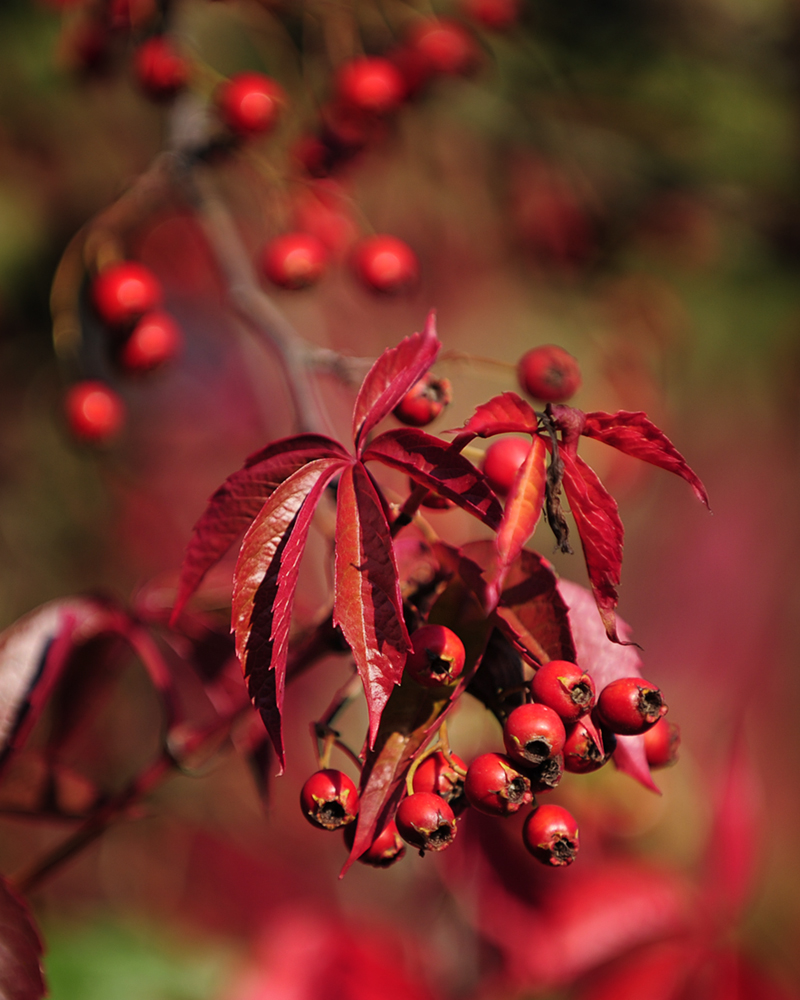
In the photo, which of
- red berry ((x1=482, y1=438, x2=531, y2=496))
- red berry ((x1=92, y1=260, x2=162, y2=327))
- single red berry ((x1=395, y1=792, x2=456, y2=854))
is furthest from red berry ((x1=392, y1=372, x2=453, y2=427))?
red berry ((x1=92, y1=260, x2=162, y2=327))

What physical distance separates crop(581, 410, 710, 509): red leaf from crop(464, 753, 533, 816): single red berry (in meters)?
0.20

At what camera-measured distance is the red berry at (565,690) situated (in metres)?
0.47

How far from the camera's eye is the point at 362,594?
1.59 ft

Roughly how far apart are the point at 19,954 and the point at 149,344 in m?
0.74

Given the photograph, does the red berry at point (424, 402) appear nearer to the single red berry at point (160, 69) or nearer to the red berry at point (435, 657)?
the red berry at point (435, 657)

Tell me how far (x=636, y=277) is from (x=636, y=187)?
0.84 feet

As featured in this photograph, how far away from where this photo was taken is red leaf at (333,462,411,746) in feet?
1.52

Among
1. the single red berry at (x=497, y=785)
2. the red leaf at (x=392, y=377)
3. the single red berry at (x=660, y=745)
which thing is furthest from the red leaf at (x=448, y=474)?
the single red berry at (x=660, y=745)

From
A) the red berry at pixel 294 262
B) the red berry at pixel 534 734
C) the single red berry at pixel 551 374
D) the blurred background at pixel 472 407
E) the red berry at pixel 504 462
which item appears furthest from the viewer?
the blurred background at pixel 472 407

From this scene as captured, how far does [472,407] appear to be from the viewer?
208 centimetres

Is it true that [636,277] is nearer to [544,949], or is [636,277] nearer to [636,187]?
[636,187]

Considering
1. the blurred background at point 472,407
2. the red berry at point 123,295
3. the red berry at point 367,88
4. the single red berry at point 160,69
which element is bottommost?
the blurred background at point 472,407

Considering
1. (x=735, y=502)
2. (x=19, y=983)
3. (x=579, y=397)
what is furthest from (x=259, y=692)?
(x=735, y=502)

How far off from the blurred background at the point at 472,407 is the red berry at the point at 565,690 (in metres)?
0.67
